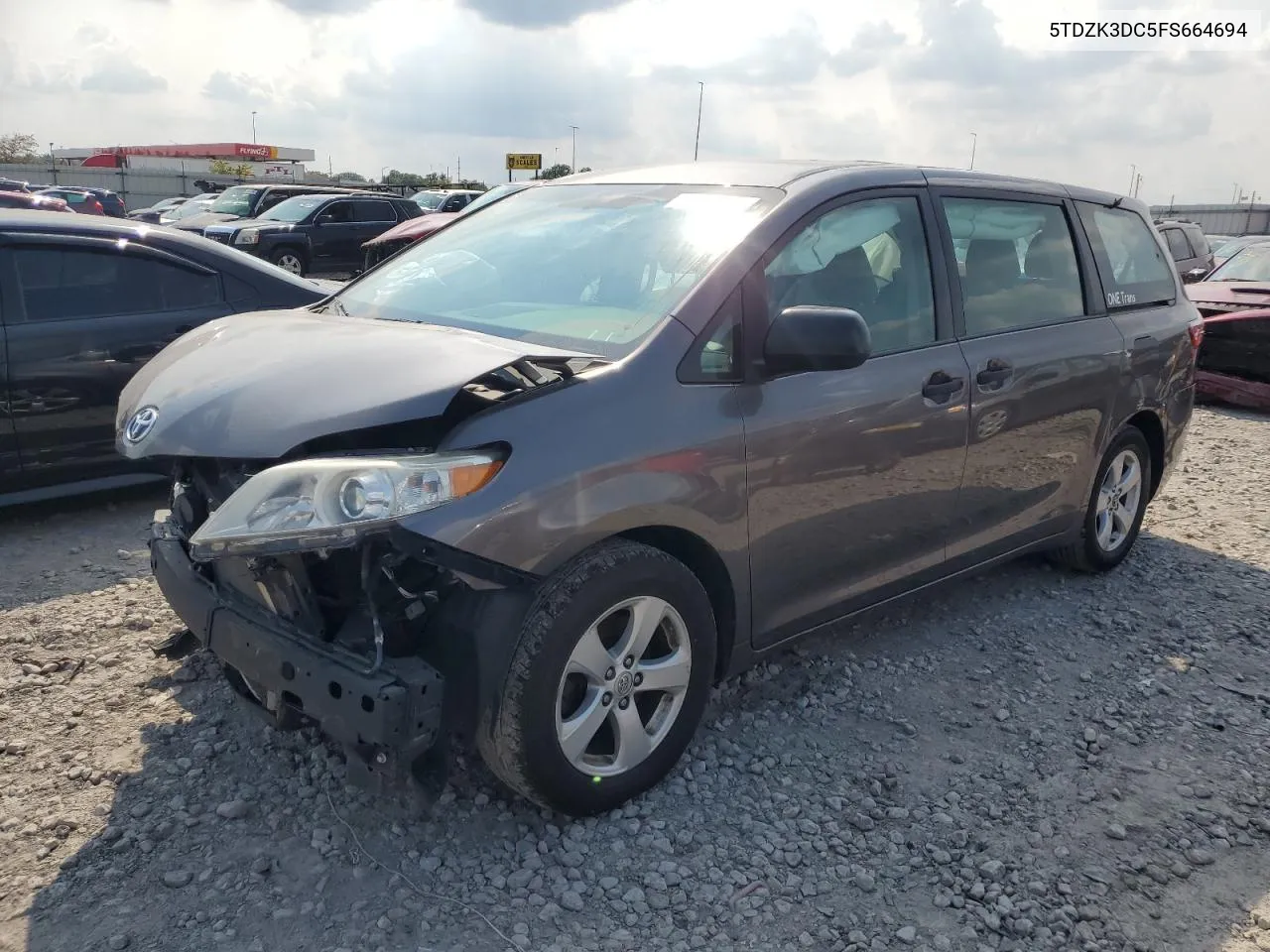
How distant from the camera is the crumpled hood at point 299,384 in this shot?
8.26 feet

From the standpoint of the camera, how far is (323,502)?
93.5 inches

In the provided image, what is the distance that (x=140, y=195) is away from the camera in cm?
4034

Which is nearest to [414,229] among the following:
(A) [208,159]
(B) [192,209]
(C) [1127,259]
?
(B) [192,209]

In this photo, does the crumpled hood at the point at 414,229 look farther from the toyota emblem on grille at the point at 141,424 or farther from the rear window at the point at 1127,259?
the toyota emblem on grille at the point at 141,424

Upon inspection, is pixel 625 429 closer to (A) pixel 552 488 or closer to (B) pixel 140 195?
(A) pixel 552 488

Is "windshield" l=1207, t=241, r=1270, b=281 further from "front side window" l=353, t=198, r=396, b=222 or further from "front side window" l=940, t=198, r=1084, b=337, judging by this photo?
"front side window" l=353, t=198, r=396, b=222

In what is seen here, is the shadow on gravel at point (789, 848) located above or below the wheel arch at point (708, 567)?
below

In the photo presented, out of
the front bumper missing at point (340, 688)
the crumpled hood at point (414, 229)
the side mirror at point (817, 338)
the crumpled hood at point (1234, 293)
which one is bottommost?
the front bumper missing at point (340, 688)

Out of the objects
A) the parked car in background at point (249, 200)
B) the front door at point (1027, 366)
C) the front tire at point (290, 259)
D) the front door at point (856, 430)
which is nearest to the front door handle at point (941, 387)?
the front door at point (856, 430)

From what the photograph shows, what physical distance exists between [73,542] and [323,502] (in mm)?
3242

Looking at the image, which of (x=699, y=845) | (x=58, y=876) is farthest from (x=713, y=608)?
A: (x=58, y=876)

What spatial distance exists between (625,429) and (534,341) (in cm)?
53

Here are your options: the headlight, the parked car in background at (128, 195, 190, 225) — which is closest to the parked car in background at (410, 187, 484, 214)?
the parked car in background at (128, 195, 190, 225)

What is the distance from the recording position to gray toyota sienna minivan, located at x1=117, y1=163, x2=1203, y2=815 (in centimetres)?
249
